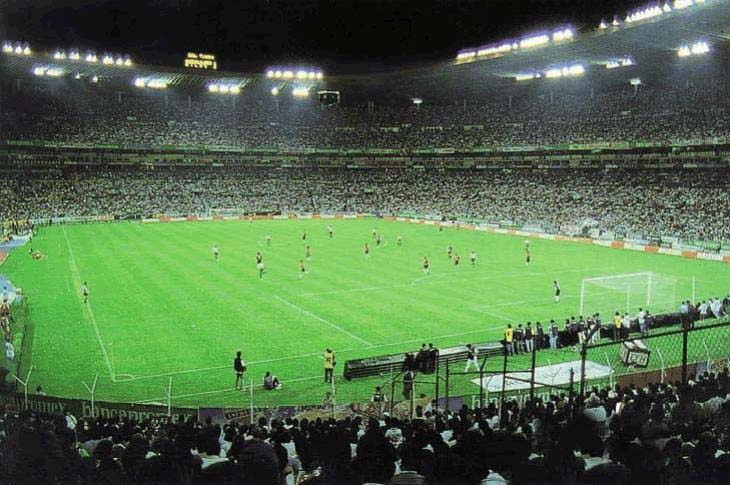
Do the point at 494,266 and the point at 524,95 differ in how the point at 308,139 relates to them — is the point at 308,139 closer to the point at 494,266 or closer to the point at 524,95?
the point at 524,95

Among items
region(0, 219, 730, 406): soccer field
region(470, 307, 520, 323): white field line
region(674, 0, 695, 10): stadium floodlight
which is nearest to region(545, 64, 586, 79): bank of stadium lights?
region(674, 0, 695, 10): stadium floodlight

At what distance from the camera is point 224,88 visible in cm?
10662

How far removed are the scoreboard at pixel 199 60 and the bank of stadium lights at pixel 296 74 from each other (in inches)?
359

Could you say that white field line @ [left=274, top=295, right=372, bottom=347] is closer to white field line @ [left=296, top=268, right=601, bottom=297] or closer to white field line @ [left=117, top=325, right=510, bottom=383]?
white field line @ [left=117, top=325, right=510, bottom=383]

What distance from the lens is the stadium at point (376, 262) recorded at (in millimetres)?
8453

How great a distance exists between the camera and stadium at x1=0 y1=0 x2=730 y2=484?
845 cm

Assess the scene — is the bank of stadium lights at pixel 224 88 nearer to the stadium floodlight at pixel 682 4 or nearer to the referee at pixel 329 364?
the stadium floodlight at pixel 682 4

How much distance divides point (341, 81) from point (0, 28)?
98.5m

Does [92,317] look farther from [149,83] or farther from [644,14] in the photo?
[149,83]

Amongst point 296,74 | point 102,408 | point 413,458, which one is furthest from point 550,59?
point 413,458

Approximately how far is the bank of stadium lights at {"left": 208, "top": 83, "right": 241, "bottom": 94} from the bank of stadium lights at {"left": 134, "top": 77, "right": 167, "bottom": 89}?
752 cm

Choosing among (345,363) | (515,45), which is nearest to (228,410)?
(345,363)

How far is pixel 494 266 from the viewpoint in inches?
1724

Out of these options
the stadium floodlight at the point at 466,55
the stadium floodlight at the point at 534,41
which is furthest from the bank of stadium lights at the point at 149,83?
the stadium floodlight at the point at 534,41
